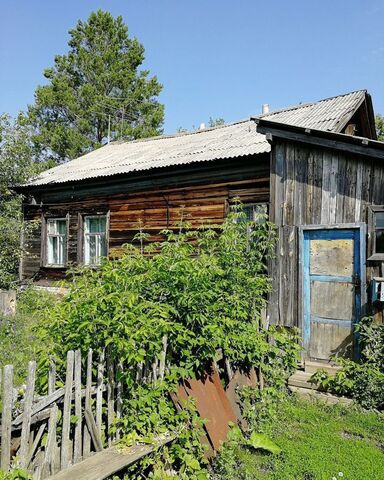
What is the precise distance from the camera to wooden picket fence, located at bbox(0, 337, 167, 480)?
2717 mm

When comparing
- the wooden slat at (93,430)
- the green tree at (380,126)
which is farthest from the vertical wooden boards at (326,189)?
the green tree at (380,126)

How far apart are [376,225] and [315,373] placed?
7.88 feet

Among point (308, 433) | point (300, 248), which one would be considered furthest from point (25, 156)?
point (308, 433)

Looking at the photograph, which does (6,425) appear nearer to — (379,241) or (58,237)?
(379,241)

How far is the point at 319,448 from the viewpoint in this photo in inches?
159

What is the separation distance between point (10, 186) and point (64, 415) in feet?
39.9

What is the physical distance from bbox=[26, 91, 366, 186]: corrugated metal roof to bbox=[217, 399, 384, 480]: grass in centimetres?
479

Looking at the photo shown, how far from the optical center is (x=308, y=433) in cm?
438

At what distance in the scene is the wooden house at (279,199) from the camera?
592 cm

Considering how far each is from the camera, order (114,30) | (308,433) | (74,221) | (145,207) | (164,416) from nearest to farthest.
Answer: (164,416) < (308,433) < (145,207) < (74,221) < (114,30)

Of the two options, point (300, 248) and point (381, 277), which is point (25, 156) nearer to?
point (300, 248)

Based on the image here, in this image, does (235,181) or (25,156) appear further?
(25,156)

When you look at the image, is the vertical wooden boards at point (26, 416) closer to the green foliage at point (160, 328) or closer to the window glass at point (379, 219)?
the green foliage at point (160, 328)

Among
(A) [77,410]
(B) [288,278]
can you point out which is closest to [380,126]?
(B) [288,278]
